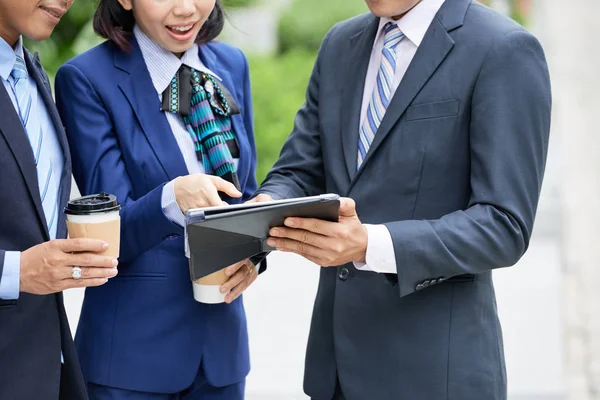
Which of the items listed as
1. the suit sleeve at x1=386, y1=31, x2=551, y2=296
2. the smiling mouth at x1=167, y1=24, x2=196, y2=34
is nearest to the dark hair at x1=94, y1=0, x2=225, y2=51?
the smiling mouth at x1=167, y1=24, x2=196, y2=34

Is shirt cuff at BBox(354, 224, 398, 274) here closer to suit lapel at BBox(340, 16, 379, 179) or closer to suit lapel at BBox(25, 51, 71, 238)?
suit lapel at BBox(340, 16, 379, 179)

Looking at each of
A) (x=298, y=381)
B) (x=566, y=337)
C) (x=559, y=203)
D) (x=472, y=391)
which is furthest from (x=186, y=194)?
(x=559, y=203)

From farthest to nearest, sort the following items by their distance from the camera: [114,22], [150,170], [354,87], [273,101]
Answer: [273,101] < [114,22] < [150,170] < [354,87]

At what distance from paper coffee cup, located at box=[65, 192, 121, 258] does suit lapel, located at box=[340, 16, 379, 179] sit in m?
0.67

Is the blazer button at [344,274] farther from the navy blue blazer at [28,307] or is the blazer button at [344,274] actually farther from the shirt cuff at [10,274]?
the shirt cuff at [10,274]

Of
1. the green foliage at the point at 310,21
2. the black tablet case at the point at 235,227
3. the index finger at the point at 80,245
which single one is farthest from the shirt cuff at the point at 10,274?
the green foliage at the point at 310,21

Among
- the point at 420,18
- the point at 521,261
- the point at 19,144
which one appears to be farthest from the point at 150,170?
the point at 521,261

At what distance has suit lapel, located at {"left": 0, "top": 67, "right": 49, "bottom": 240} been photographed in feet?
7.76

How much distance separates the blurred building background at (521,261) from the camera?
521cm

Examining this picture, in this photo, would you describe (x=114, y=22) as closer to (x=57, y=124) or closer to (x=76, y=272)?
(x=57, y=124)

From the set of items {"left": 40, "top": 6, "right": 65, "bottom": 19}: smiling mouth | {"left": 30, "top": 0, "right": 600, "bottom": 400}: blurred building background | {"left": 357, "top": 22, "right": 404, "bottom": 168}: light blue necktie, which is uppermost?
{"left": 40, "top": 6, "right": 65, "bottom": 19}: smiling mouth

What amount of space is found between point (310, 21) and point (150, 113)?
9228mm

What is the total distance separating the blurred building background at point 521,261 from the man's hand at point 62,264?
1.26 meters

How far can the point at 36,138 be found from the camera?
250 cm
